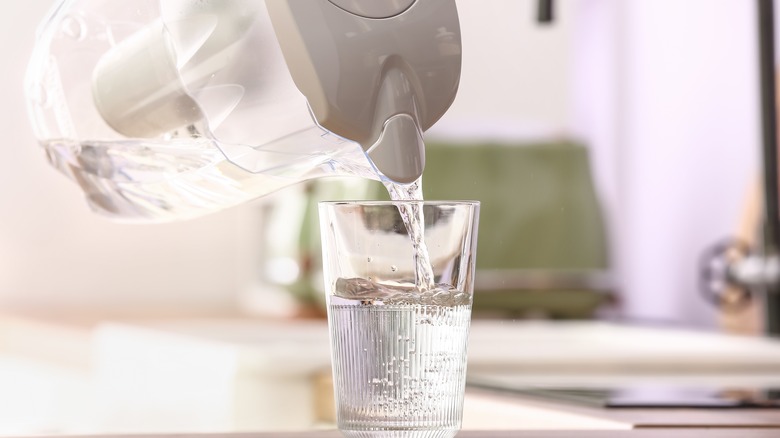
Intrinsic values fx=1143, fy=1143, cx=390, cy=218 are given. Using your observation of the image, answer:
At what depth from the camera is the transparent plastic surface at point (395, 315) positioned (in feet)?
1.29

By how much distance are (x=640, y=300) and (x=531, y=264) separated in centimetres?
24

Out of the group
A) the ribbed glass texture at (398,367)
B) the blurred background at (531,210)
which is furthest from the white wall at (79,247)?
the ribbed glass texture at (398,367)

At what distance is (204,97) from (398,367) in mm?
123

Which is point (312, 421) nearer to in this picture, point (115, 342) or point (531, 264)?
point (115, 342)

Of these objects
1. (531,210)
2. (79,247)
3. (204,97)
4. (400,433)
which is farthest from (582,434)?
(79,247)

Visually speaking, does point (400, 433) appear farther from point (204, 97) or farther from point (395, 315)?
point (204, 97)

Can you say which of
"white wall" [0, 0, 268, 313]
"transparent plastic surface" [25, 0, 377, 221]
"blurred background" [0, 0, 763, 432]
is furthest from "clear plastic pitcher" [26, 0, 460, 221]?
"white wall" [0, 0, 268, 313]

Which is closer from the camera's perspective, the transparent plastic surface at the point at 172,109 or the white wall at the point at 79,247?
the transparent plastic surface at the point at 172,109

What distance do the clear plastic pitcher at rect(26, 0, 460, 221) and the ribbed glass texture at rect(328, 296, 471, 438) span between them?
0.05m

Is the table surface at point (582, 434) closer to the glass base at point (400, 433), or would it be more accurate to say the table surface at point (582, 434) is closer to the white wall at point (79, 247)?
the glass base at point (400, 433)

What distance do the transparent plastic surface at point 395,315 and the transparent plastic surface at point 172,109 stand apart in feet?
0.09

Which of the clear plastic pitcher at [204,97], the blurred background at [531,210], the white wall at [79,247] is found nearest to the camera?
the clear plastic pitcher at [204,97]

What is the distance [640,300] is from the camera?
233cm

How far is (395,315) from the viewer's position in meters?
0.39
